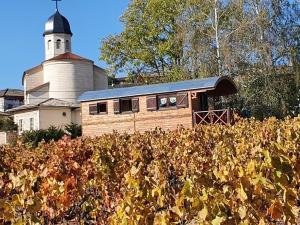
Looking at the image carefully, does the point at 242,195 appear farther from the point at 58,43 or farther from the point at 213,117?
the point at 58,43

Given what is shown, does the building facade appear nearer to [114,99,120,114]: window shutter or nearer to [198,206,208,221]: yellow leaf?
[114,99,120,114]: window shutter

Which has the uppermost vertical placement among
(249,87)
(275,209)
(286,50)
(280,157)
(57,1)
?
(57,1)

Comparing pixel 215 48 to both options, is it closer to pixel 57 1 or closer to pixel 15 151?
pixel 15 151

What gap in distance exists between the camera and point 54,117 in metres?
46.9

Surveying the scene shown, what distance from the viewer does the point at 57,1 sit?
6731 cm

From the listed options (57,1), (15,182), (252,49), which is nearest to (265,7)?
(252,49)

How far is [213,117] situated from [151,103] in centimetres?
373

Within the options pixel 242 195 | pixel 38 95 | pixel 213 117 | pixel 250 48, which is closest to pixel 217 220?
pixel 242 195

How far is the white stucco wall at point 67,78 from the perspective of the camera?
175 ft

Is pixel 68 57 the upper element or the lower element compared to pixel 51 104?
upper

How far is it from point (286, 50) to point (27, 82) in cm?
3276

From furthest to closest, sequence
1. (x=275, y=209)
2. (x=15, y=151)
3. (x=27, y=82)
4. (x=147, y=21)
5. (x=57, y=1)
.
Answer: (x=57, y=1) → (x=27, y=82) → (x=147, y=21) → (x=15, y=151) → (x=275, y=209)

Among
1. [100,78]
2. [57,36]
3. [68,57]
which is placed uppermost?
[57,36]

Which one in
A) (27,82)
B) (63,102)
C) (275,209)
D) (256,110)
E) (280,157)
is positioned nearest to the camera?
(275,209)
